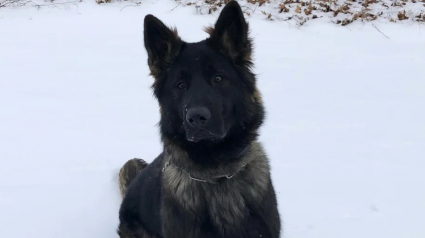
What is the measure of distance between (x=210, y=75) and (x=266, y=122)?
131cm

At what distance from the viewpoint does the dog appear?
3.33 metres

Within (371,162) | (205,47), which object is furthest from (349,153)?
(205,47)

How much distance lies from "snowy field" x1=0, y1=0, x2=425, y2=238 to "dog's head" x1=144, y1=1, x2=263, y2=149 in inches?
67.1

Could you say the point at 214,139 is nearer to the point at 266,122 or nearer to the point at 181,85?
the point at 181,85

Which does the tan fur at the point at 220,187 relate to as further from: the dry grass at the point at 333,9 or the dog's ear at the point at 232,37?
the dry grass at the point at 333,9

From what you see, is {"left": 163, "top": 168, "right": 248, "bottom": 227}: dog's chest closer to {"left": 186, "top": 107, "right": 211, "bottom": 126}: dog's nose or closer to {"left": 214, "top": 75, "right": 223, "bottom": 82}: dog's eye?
{"left": 186, "top": 107, "right": 211, "bottom": 126}: dog's nose

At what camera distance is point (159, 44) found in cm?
349

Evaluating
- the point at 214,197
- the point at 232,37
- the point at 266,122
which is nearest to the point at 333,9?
the point at 266,122

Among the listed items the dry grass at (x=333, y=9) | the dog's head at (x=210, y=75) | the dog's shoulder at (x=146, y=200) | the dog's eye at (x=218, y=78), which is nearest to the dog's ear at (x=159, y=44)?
the dog's head at (x=210, y=75)

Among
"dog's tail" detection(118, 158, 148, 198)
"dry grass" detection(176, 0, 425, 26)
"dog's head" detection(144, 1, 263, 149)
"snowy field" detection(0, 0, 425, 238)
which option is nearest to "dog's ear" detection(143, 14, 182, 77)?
"dog's head" detection(144, 1, 263, 149)

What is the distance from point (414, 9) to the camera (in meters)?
10.2

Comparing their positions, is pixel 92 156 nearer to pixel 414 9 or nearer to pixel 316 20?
pixel 316 20

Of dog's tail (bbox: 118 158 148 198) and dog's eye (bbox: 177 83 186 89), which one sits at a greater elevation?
dog's eye (bbox: 177 83 186 89)

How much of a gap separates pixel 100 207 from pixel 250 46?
265 cm
